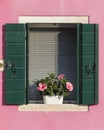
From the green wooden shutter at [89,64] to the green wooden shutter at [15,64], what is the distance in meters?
0.95

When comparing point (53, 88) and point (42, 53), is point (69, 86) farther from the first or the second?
point (42, 53)

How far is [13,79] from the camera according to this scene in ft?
33.7

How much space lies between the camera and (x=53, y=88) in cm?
1031

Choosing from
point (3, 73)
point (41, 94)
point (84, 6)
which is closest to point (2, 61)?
point (3, 73)

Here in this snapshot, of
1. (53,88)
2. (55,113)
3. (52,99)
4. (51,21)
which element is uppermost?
(51,21)

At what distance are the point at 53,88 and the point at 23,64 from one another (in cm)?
62

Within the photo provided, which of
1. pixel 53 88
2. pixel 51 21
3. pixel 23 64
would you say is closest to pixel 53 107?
pixel 53 88

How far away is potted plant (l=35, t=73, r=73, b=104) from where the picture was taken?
1029 cm

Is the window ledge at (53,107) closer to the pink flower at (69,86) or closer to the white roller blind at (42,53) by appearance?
the pink flower at (69,86)

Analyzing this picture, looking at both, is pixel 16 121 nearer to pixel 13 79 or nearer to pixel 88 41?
pixel 13 79

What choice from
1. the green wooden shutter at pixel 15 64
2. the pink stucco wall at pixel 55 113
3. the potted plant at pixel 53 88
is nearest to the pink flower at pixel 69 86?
the potted plant at pixel 53 88

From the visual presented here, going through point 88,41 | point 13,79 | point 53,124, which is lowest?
point 53,124

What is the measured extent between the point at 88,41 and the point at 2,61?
1422 mm

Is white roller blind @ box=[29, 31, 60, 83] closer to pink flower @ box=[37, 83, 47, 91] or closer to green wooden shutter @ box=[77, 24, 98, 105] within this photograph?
pink flower @ box=[37, 83, 47, 91]
